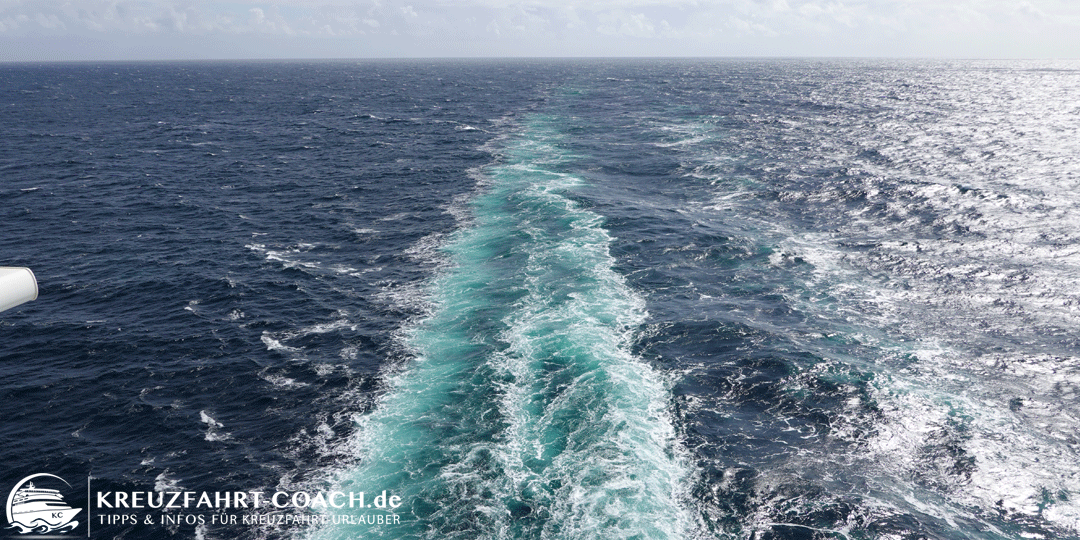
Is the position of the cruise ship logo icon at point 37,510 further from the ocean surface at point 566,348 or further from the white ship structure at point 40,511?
the ocean surface at point 566,348

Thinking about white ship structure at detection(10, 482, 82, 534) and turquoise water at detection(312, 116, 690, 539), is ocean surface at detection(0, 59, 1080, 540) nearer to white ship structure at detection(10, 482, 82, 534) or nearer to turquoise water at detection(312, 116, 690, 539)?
turquoise water at detection(312, 116, 690, 539)

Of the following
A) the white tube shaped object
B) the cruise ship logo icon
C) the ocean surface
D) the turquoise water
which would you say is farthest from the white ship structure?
the white tube shaped object

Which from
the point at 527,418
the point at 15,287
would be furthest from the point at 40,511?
the point at 15,287

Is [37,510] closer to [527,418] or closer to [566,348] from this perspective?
[527,418]

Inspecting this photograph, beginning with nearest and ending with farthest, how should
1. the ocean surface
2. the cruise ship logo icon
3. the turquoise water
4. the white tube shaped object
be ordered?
1. the white tube shaped object
2. the turquoise water
3. the cruise ship logo icon
4. the ocean surface

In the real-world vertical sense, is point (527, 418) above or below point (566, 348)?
below

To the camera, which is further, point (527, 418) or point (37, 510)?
point (527, 418)
